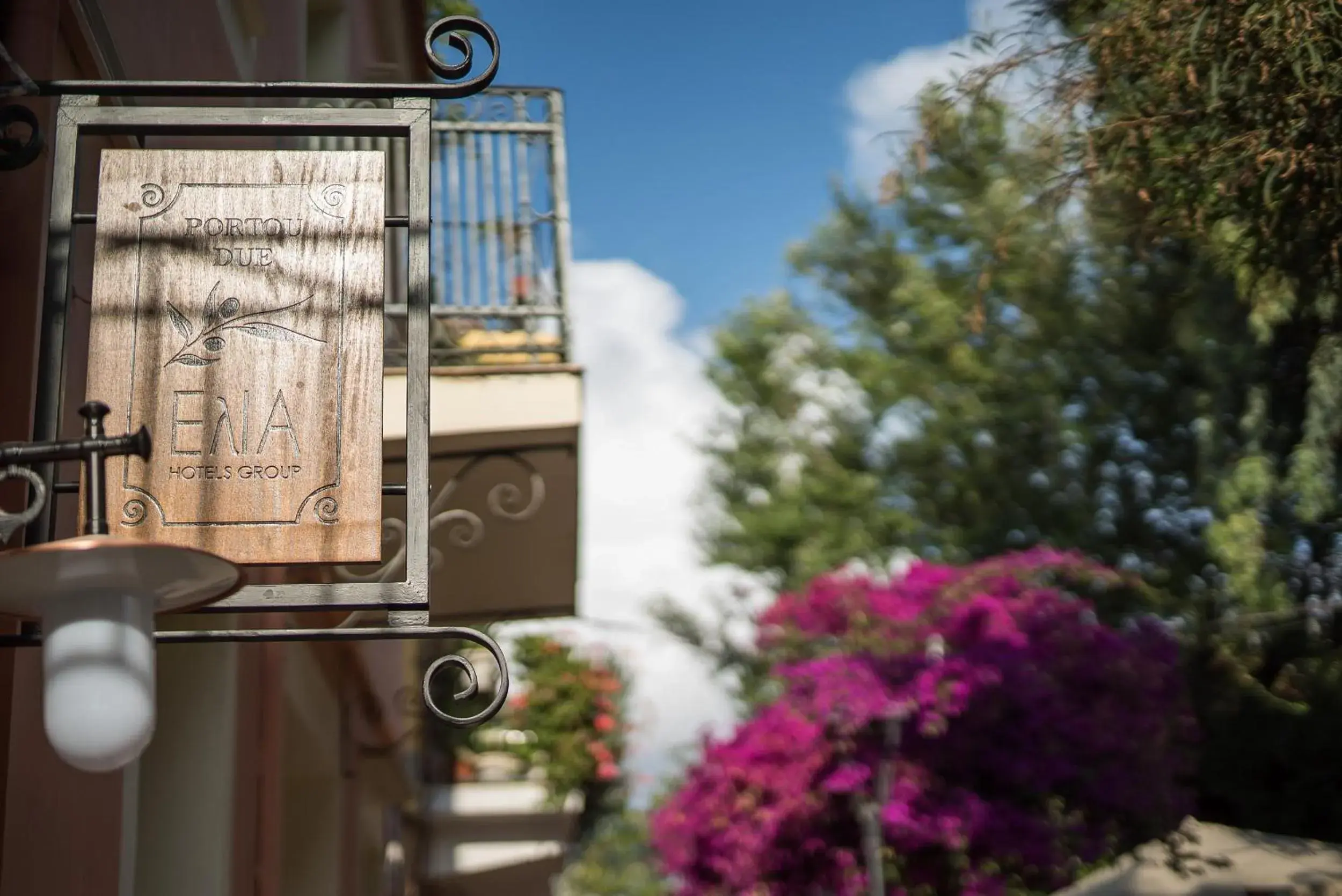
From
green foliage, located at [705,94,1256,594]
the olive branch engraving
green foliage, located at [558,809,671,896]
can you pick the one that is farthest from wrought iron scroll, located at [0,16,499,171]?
green foliage, located at [558,809,671,896]

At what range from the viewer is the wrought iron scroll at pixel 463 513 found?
584 cm

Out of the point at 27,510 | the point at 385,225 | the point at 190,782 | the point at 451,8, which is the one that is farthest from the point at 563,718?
the point at 27,510

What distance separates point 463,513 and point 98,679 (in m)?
4.25

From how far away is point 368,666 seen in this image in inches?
365

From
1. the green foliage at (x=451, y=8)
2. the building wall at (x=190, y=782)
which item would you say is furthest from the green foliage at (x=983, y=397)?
the building wall at (x=190, y=782)

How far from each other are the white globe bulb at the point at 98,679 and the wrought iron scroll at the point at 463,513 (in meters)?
2.76

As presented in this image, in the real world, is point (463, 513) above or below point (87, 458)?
above

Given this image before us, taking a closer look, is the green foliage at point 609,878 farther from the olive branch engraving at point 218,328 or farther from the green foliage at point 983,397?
the olive branch engraving at point 218,328

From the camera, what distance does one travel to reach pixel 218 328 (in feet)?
8.77

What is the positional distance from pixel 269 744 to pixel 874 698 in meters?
6.47

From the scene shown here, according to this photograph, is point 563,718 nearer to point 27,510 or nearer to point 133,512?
point 133,512

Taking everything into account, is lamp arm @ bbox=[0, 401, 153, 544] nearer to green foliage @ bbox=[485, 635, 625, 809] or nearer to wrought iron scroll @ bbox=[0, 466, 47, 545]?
wrought iron scroll @ bbox=[0, 466, 47, 545]

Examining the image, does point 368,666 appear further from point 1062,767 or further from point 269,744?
point 1062,767

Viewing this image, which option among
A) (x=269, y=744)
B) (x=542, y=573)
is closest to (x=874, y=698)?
(x=542, y=573)
